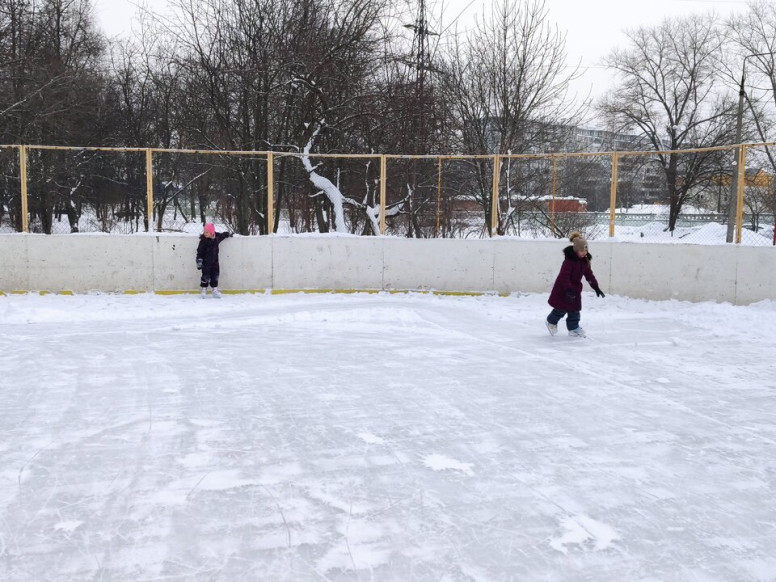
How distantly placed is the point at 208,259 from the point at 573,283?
6.19m

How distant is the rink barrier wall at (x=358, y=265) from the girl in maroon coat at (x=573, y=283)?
132 inches

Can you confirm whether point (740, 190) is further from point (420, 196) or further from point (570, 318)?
point (420, 196)

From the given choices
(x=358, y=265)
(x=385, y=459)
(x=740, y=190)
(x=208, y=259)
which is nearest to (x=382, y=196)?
(x=358, y=265)

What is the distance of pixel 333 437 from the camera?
4391 mm

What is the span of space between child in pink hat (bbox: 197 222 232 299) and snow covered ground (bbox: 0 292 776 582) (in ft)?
11.0

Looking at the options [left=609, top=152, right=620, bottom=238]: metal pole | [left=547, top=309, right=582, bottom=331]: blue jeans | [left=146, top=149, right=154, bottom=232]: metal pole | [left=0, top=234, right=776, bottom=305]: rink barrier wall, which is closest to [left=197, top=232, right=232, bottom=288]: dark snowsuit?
[left=0, top=234, right=776, bottom=305]: rink barrier wall

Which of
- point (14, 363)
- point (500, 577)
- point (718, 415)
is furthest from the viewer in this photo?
point (14, 363)

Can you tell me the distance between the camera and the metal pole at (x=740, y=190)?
10.2 metres

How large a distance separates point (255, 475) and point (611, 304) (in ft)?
27.7

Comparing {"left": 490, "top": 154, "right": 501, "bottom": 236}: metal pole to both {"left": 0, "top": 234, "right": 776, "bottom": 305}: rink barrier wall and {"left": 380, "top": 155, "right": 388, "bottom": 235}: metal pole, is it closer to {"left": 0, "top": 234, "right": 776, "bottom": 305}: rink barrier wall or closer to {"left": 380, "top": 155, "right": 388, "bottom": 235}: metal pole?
{"left": 0, "top": 234, "right": 776, "bottom": 305}: rink barrier wall

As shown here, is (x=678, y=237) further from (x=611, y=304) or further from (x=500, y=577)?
(x=500, y=577)

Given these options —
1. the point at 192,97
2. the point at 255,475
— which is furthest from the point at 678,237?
the point at 192,97

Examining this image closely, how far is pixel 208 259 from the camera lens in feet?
37.4

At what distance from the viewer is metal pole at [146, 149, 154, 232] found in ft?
37.6
